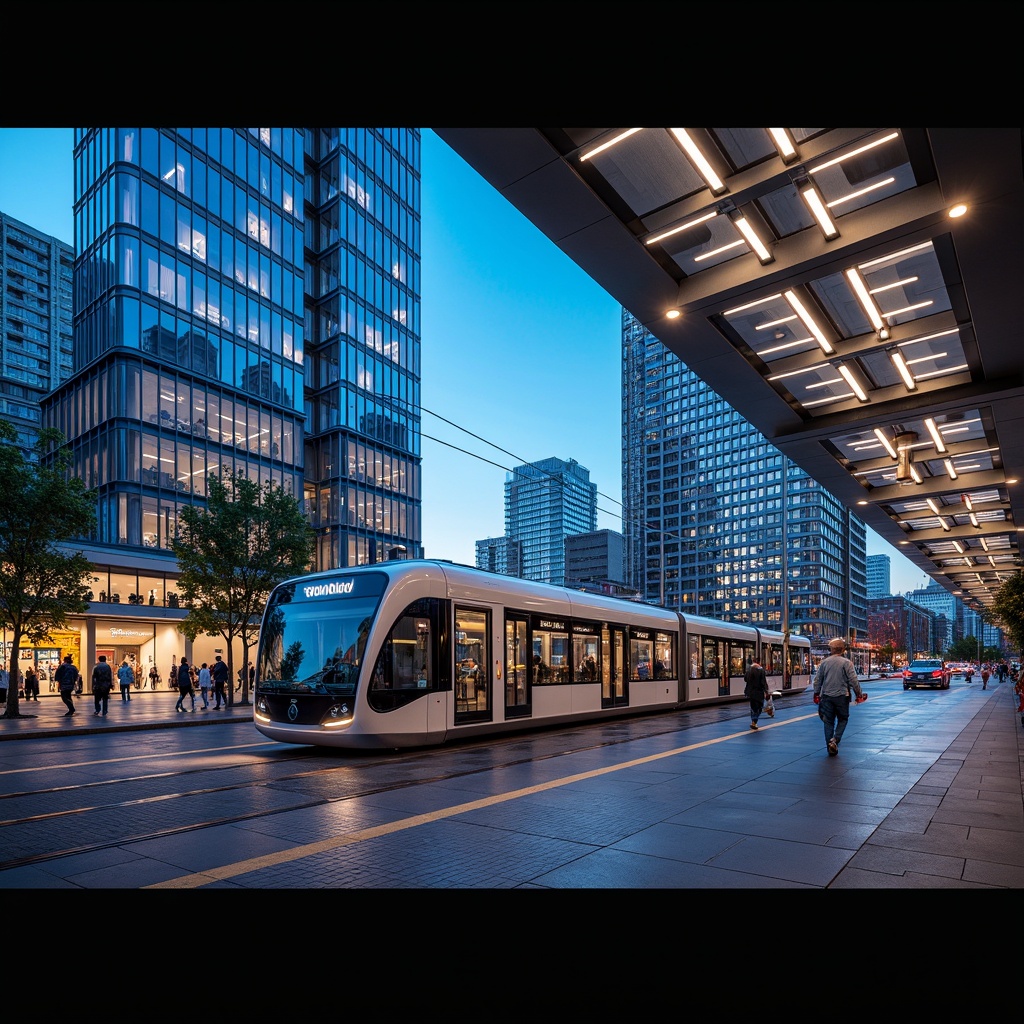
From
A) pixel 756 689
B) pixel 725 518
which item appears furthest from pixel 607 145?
pixel 725 518

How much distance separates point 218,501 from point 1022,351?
85.2ft

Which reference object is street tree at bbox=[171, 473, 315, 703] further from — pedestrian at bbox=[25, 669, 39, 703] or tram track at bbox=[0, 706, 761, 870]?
tram track at bbox=[0, 706, 761, 870]

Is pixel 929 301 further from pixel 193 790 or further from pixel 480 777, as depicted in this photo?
pixel 193 790

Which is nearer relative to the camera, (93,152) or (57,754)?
(57,754)

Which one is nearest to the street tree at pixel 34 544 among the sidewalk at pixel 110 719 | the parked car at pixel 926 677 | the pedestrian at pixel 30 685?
the sidewalk at pixel 110 719

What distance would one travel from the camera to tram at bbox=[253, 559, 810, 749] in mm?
11555

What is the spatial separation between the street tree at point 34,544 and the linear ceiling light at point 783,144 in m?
20.6

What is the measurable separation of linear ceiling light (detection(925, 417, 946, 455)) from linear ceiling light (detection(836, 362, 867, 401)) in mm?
1541

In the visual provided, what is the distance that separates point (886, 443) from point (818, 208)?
8707 mm

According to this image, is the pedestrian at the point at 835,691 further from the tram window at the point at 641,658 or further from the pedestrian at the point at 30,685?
the pedestrian at the point at 30,685

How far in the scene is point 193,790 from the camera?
9250 mm

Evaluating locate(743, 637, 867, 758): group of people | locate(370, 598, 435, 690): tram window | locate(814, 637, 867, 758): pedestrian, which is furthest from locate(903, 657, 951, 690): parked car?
locate(370, 598, 435, 690): tram window
